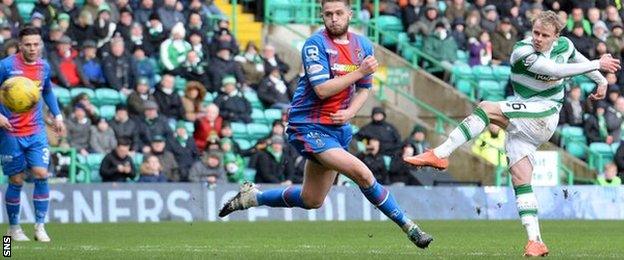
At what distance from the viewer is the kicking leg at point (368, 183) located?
45.7 ft

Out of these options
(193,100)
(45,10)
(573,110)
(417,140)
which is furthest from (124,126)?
(573,110)

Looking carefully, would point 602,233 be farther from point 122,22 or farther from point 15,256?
point 122,22

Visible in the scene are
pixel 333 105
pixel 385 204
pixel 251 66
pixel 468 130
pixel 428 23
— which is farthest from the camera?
pixel 428 23

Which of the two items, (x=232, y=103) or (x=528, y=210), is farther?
(x=232, y=103)

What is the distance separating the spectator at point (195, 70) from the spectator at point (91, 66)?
172 cm

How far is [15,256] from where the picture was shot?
13.8 metres

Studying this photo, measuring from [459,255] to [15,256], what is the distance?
3.76m

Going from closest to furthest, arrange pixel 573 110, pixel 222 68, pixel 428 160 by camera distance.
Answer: pixel 428 160 → pixel 222 68 → pixel 573 110

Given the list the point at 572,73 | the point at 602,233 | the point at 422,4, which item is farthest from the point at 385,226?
the point at 422,4

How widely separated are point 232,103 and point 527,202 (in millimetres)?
Result: 14215

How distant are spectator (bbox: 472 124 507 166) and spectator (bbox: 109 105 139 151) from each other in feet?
21.1

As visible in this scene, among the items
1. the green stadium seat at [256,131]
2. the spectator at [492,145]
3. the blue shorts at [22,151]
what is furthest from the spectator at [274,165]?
the blue shorts at [22,151]

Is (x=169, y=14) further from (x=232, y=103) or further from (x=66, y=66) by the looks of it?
(x=66, y=66)

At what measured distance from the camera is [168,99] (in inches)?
1066
